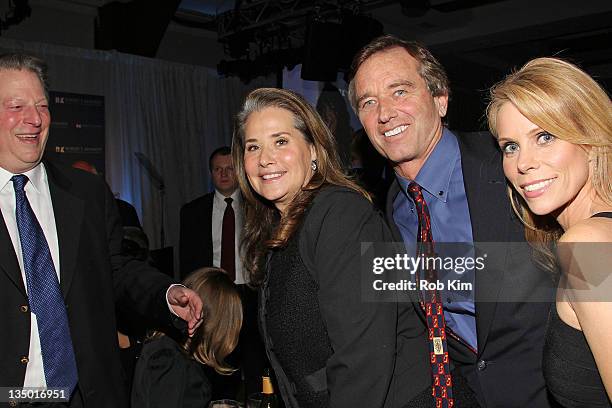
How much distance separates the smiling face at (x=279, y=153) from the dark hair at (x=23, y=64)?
0.87 m

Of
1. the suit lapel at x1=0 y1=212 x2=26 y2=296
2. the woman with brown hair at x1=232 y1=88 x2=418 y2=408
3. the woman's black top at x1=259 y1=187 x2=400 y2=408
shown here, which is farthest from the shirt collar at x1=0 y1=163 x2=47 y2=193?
the woman's black top at x1=259 y1=187 x2=400 y2=408

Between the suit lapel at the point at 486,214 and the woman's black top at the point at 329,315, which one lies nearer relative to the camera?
the woman's black top at the point at 329,315

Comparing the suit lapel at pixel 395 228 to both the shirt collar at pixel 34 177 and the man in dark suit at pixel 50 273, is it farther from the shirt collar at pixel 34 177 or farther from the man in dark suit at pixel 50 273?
the shirt collar at pixel 34 177

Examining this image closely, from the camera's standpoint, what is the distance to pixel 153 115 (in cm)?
831

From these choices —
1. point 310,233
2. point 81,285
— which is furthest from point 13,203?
point 310,233

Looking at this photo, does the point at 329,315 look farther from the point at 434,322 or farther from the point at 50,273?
the point at 50,273

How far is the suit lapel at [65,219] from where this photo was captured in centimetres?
219

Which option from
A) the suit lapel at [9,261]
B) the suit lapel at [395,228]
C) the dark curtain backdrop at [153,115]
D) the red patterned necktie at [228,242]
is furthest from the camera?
the dark curtain backdrop at [153,115]

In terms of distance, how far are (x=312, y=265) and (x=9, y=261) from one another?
3.69ft

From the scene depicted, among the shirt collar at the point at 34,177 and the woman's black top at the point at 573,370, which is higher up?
the shirt collar at the point at 34,177

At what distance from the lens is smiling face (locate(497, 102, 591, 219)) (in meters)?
1.52

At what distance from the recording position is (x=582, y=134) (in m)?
1.50

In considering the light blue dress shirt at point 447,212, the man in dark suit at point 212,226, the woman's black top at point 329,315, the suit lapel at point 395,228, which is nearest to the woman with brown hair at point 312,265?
the woman's black top at point 329,315

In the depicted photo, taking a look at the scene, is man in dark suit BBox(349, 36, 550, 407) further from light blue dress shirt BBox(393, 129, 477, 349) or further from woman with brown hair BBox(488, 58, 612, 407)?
woman with brown hair BBox(488, 58, 612, 407)
